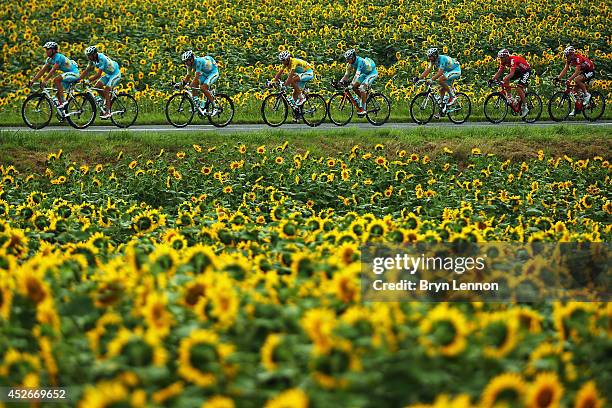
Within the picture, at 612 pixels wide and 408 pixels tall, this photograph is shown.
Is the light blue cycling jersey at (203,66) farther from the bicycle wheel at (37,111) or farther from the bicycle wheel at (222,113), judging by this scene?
the bicycle wheel at (37,111)

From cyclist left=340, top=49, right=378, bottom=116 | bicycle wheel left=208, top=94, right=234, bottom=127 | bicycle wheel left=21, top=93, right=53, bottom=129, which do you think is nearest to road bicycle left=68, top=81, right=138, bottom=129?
bicycle wheel left=21, top=93, right=53, bottom=129

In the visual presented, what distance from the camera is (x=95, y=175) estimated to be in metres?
11.3

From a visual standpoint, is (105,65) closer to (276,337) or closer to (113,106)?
(113,106)

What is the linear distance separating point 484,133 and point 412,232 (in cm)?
988

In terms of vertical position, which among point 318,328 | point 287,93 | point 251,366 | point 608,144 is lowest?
point 251,366

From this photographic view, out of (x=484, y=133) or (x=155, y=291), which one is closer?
(x=155, y=291)

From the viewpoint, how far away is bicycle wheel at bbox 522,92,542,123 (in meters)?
16.5

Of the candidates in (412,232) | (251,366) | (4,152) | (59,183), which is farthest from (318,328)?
(4,152)

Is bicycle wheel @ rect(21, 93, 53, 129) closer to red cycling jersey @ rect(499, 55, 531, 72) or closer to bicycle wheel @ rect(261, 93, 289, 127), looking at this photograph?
bicycle wheel @ rect(261, 93, 289, 127)

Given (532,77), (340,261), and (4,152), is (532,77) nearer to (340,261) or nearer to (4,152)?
(4,152)

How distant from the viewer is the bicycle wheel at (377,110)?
15.7 meters

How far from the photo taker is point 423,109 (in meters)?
16.1

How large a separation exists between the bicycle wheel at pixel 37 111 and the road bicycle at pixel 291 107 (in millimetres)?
4671

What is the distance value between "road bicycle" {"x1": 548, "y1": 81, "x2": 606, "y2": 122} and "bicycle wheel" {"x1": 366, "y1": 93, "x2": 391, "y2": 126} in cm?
410
